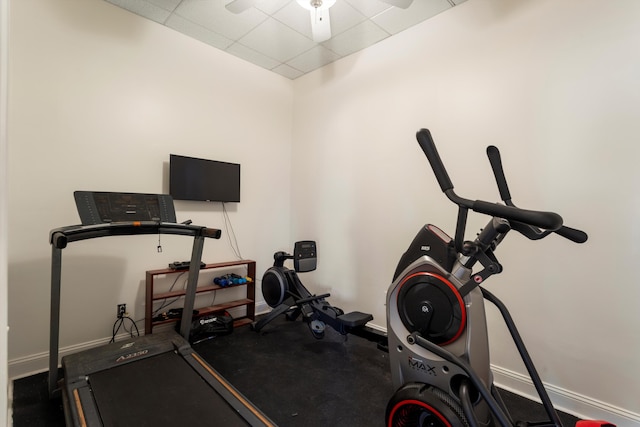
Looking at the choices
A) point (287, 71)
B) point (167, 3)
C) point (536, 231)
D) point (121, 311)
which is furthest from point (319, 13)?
point (121, 311)

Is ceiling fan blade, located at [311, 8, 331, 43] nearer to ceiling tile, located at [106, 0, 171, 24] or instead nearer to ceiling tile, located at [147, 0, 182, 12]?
ceiling tile, located at [147, 0, 182, 12]

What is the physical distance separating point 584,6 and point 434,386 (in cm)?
264

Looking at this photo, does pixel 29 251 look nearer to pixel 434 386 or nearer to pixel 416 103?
pixel 434 386

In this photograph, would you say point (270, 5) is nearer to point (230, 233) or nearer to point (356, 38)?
point (356, 38)

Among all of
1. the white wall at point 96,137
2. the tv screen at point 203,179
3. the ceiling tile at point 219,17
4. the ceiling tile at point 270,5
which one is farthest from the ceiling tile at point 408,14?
the tv screen at point 203,179

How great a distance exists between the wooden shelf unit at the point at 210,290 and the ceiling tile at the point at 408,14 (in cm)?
291

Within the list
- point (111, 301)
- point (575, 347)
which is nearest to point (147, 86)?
point (111, 301)

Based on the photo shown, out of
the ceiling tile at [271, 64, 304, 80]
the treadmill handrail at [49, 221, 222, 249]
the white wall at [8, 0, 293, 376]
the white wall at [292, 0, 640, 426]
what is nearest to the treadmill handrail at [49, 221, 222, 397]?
the treadmill handrail at [49, 221, 222, 249]

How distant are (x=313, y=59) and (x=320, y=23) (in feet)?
4.84

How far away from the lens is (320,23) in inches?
88.8

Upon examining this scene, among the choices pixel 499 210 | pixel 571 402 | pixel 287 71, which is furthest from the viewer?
pixel 287 71

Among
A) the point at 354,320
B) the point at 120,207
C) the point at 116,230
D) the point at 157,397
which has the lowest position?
the point at 157,397

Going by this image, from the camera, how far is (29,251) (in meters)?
2.38

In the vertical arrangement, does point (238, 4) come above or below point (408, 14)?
below
